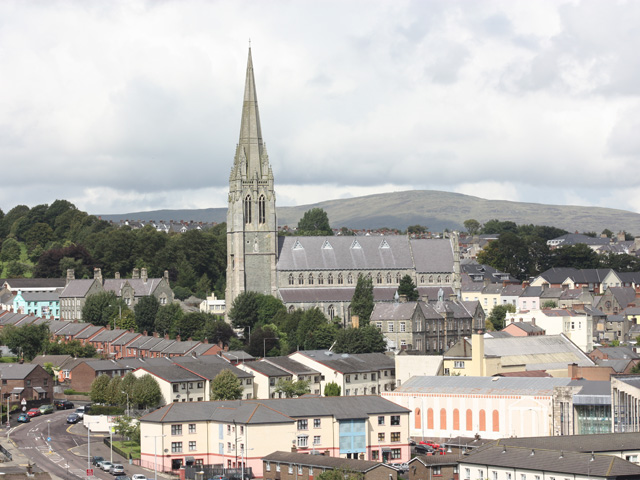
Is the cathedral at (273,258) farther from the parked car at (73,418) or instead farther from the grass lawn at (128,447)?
the grass lawn at (128,447)

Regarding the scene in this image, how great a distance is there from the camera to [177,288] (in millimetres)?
161375

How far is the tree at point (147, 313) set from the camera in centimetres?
13450

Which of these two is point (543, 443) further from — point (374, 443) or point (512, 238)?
point (512, 238)

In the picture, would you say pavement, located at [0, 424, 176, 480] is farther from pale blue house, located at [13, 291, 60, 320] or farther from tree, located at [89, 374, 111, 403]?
pale blue house, located at [13, 291, 60, 320]

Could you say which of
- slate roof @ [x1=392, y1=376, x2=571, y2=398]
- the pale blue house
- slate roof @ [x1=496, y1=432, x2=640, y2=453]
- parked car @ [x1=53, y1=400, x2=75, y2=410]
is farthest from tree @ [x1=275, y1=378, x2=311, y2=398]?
the pale blue house

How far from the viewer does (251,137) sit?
13912cm

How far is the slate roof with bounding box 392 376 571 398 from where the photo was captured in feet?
273

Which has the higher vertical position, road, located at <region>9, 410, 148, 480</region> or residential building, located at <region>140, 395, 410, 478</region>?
residential building, located at <region>140, 395, 410, 478</region>

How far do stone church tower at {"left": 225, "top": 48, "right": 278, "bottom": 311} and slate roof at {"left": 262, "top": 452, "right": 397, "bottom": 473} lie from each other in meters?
66.2

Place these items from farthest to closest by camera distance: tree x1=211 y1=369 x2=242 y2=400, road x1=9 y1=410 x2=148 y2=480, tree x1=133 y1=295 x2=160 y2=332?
tree x1=133 y1=295 x2=160 y2=332, tree x1=211 y1=369 x2=242 y2=400, road x1=9 y1=410 x2=148 y2=480

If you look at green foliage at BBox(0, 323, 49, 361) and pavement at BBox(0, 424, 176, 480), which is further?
green foliage at BBox(0, 323, 49, 361)

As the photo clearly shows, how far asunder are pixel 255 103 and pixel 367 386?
50.3 m

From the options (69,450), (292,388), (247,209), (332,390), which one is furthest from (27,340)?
(69,450)

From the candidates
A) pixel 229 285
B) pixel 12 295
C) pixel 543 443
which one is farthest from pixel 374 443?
pixel 12 295
